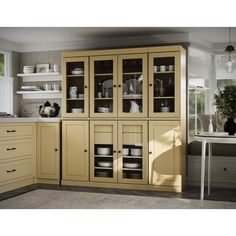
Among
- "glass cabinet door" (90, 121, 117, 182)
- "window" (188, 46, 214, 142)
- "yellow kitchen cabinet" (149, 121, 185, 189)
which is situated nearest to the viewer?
"yellow kitchen cabinet" (149, 121, 185, 189)

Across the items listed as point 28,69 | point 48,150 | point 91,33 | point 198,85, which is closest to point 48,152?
point 48,150

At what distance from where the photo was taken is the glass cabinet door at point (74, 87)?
5.20 meters

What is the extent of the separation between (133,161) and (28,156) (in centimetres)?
148

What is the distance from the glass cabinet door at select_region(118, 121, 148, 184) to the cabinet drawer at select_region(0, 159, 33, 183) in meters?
1.29

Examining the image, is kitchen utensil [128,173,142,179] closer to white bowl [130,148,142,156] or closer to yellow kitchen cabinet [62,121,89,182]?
white bowl [130,148,142,156]

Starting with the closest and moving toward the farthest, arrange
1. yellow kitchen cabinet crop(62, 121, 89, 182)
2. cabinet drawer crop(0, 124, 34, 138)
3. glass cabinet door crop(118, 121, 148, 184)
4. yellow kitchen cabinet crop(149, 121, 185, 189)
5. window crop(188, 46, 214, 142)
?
cabinet drawer crop(0, 124, 34, 138), yellow kitchen cabinet crop(149, 121, 185, 189), glass cabinet door crop(118, 121, 148, 184), yellow kitchen cabinet crop(62, 121, 89, 182), window crop(188, 46, 214, 142)

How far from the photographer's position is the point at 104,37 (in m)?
5.52

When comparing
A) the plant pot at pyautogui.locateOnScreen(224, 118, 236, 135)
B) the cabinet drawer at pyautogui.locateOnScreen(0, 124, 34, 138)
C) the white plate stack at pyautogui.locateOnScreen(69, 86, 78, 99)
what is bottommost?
the cabinet drawer at pyautogui.locateOnScreen(0, 124, 34, 138)

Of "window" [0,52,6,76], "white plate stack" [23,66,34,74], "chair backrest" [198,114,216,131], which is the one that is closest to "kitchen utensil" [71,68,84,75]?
"white plate stack" [23,66,34,74]

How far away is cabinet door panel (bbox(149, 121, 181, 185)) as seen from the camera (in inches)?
187

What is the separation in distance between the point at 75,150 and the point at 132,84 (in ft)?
4.06

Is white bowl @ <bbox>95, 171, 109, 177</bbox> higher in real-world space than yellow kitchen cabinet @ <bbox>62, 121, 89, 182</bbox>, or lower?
lower

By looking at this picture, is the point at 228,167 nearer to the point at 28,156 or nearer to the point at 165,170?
the point at 165,170
